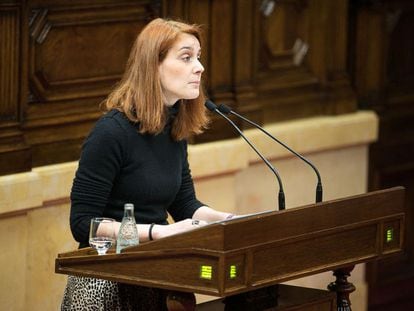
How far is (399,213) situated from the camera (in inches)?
174

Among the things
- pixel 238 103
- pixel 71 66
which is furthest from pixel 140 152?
pixel 238 103

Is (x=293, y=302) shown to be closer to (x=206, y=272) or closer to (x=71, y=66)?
(x=206, y=272)

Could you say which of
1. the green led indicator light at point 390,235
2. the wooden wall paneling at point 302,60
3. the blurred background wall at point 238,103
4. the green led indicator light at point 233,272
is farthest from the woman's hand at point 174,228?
the wooden wall paneling at point 302,60

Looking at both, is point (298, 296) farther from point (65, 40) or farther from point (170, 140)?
point (65, 40)

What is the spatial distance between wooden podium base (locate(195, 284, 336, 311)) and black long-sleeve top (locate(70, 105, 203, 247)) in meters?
0.37

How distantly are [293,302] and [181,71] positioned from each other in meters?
0.92

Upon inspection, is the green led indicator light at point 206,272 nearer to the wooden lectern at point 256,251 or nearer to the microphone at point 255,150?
the wooden lectern at point 256,251

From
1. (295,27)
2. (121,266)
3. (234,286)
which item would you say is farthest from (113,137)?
(295,27)

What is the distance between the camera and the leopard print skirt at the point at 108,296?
4176 mm

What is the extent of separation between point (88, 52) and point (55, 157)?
1.71 ft

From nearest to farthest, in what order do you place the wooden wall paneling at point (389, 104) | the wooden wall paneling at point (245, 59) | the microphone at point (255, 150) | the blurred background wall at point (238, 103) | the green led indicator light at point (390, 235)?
the microphone at point (255, 150) → the green led indicator light at point (390, 235) → the blurred background wall at point (238, 103) → the wooden wall paneling at point (245, 59) → the wooden wall paneling at point (389, 104)

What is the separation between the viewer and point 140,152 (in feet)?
14.0

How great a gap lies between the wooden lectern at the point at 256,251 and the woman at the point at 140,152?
0.19 meters

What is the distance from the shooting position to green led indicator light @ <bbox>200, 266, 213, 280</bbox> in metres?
3.72
